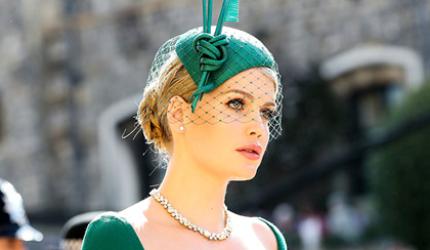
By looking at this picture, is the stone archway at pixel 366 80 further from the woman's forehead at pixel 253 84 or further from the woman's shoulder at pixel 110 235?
the woman's shoulder at pixel 110 235

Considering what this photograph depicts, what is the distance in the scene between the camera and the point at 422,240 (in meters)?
12.2

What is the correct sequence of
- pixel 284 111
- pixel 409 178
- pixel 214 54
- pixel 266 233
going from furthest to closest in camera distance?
pixel 284 111, pixel 409 178, pixel 266 233, pixel 214 54

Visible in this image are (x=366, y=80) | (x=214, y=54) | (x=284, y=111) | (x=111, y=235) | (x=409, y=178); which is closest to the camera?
(x=111, y=235)

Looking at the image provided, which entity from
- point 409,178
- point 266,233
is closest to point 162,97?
point 266,233

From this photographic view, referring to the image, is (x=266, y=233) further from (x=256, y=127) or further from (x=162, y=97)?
(x=162, y=97)

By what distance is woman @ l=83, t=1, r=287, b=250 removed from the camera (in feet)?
9.40

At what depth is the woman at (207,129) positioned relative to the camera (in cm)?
287

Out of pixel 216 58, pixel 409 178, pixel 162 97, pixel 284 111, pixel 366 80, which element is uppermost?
pixel 216 58

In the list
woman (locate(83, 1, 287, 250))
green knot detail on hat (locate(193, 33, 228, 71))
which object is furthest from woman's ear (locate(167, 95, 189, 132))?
green knot detail on hat (locate(193, 33, 228, 71))

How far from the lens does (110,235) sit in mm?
2752

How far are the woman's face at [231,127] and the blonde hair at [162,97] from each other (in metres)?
0.06

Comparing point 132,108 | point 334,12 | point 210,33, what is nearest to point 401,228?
point 334,12

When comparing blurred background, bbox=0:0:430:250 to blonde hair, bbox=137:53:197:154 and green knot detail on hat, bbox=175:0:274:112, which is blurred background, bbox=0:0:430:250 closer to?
blonde hair, bbox=137:53:197:154

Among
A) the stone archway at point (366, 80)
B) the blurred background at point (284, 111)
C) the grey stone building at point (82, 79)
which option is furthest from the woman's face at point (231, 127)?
the grey stone building at point (82, 79)
